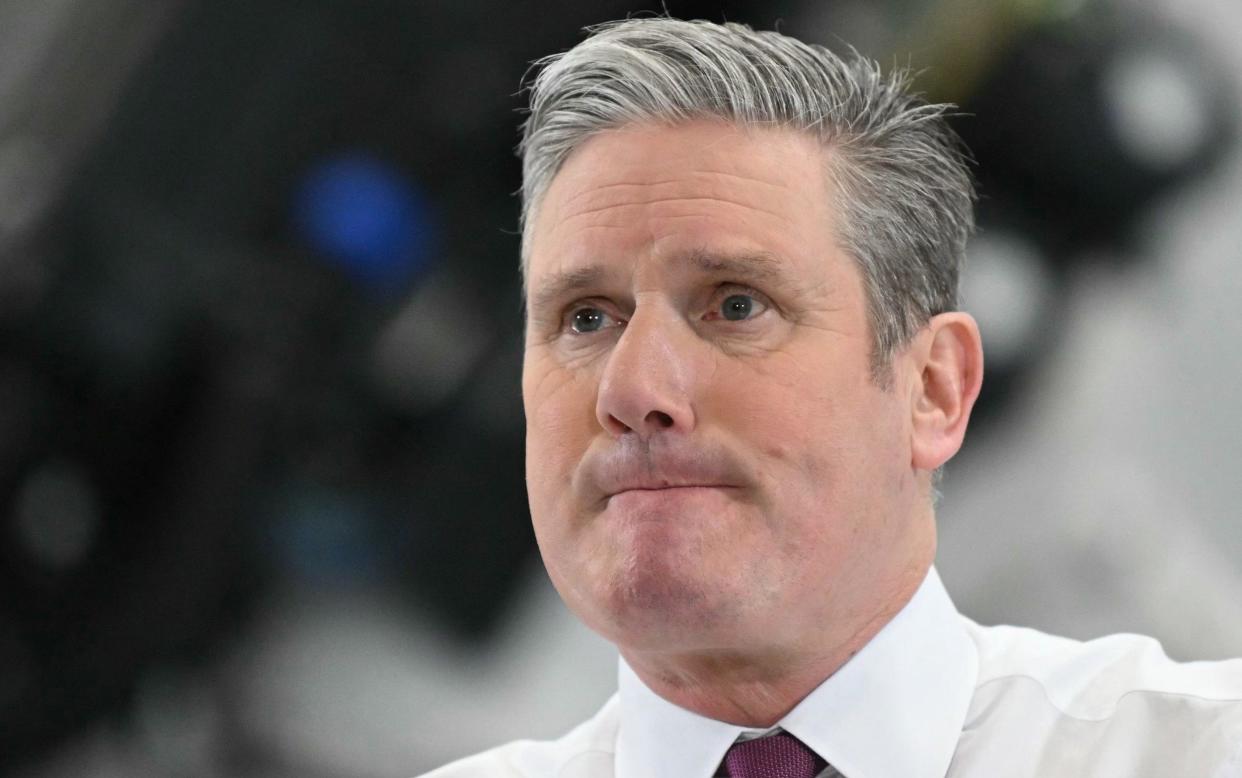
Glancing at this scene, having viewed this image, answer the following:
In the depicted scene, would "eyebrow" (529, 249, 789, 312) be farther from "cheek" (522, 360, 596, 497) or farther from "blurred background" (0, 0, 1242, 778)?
"blurred background" (0, 0, 1242, 778)

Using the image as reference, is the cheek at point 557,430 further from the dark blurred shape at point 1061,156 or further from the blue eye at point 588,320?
the dark blurred shape at point 1061,156

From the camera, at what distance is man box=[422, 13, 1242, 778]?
1.66 metres

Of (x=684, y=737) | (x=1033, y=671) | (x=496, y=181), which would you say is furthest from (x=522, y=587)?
(x=1033, y=671)

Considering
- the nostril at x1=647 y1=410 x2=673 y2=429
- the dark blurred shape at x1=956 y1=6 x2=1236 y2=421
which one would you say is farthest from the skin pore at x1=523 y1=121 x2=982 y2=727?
the dark blurred shape at x1=956 y1=6 x2=1236 y2=421

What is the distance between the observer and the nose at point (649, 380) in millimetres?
1633

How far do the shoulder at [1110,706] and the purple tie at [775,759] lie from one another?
0.23 meters

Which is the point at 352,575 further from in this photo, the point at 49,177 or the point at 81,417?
the point at 49,177

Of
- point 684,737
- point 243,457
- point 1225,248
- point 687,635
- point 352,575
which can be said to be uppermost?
point 1225,248

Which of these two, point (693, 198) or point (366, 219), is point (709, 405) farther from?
point (366, 219)

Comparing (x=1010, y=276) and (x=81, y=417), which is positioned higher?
(x=1010, y=276)

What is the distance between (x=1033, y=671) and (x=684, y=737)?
499mm

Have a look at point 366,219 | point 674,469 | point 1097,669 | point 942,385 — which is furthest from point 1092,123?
point 366,219

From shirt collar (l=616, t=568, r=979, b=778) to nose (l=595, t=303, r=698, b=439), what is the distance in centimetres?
44

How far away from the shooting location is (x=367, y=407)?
286cm
